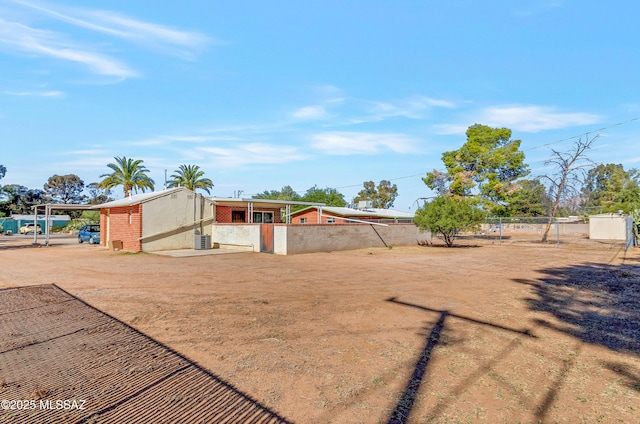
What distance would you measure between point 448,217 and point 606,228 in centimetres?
1859

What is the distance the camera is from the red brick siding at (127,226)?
20297 millimetres

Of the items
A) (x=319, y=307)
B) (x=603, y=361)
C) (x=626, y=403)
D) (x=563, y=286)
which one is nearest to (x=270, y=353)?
(x=319, y=307)

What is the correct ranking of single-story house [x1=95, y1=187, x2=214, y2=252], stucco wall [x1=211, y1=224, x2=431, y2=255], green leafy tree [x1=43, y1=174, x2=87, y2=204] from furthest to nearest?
green leafy tree [x1=43, y1=174, x2=87, y2=204] → single-story house [x1=95, y1=187, x2=214, y2=252] → stucco wall [x1=211, y1=224, x2=431, y2=255]

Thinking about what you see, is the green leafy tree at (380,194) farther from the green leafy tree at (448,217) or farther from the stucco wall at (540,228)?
the green leafy tree at (448,217)

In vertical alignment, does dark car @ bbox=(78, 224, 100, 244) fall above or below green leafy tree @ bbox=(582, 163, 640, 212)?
below

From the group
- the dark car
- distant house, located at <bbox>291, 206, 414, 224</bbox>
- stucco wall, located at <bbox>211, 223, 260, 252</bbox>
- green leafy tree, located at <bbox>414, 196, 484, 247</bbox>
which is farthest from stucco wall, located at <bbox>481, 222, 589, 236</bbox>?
the dark car

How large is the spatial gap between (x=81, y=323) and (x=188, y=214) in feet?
56.3

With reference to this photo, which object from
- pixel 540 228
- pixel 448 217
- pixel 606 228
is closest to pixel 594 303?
pixel 448 217

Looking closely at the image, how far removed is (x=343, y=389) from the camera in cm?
380

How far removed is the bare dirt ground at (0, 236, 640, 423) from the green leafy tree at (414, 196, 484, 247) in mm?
12369

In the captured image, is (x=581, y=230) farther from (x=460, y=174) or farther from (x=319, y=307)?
(x=319, y=307)

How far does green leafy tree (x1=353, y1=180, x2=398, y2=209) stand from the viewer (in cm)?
7319

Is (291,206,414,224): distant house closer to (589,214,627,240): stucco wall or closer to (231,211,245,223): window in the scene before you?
(231,211,245,223): window

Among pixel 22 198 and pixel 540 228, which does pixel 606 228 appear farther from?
pixel 22 198
